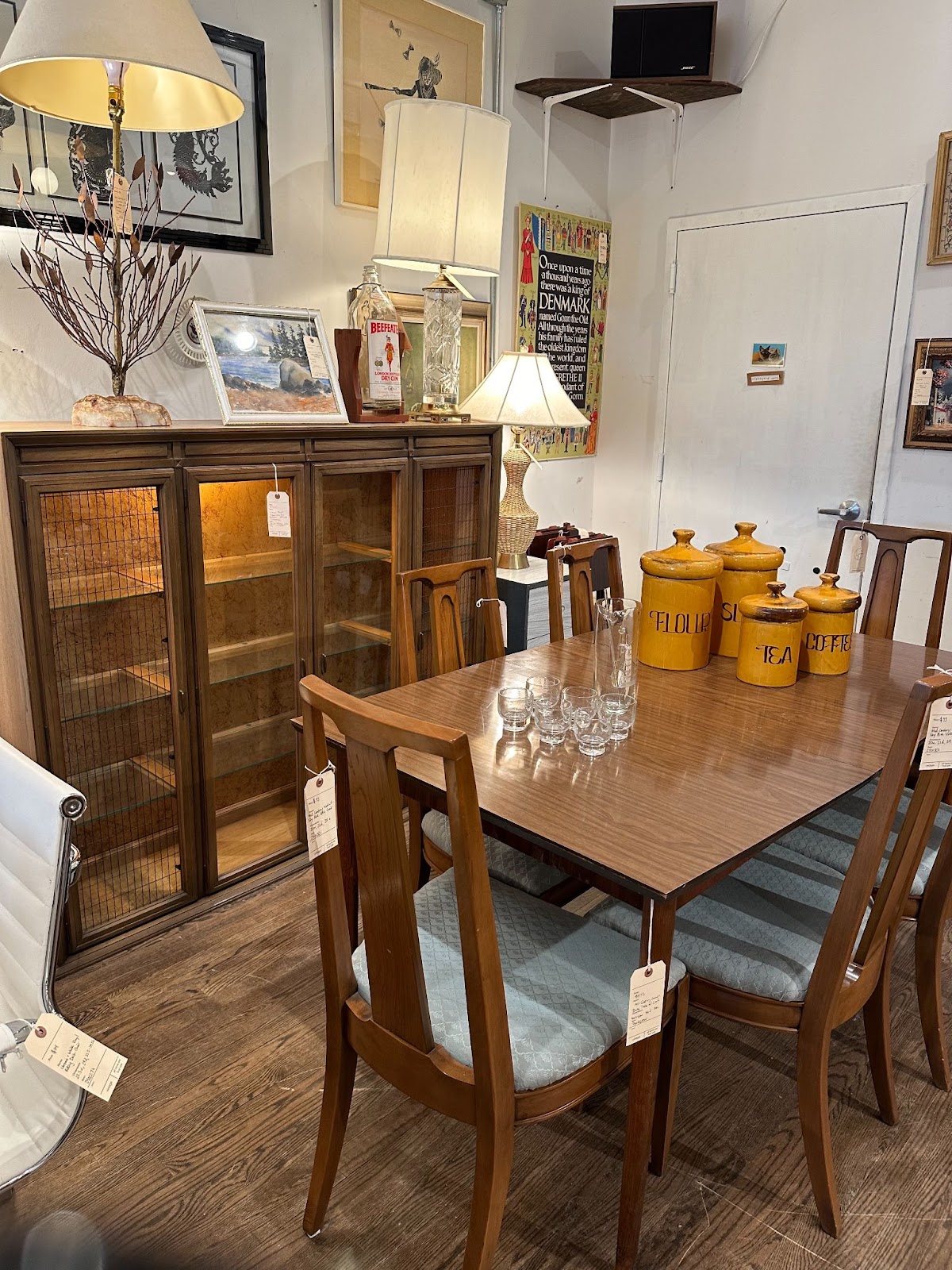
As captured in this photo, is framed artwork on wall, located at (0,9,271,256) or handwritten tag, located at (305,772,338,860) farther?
framed artwork on wall, located at (0,9,271,256)

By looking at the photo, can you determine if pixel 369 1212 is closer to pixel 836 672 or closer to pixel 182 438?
pixel 836 672

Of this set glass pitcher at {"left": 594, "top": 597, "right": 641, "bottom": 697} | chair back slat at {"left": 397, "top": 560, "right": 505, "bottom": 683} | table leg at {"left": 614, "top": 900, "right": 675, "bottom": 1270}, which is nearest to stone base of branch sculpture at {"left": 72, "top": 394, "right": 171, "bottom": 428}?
chair back slat at {"left": 397, "top": 560, "right": 505, "bottom": 683}

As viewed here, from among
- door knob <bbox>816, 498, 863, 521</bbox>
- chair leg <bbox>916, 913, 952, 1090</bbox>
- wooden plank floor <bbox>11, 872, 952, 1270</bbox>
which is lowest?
wooden plank floor <bbox>11, 872, 952, 1270</bbox>

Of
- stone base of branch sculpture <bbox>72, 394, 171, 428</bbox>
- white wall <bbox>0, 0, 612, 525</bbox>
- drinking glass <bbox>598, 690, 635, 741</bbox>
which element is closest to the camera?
drinking glass <bbox>598, 690, 635, 741</bbox>

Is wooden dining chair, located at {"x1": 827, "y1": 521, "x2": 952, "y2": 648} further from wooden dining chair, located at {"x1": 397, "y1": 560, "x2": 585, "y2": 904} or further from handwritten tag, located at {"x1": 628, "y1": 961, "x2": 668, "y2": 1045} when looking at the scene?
handwritten tag, located at {"x1": 628, "y1": 961, "x2": 668, "y2": 1045}

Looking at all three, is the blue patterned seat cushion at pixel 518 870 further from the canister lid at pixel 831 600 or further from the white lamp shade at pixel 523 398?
the white lamp shade at pixel 523 398

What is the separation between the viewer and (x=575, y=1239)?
1557mm

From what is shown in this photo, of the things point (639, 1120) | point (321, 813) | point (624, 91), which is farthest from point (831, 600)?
point (624, 91)

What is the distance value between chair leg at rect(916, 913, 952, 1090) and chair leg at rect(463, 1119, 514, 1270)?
40.1 inches

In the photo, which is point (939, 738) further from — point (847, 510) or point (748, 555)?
point (847, 510)

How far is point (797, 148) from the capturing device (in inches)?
138

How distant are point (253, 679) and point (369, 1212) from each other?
4.65ft

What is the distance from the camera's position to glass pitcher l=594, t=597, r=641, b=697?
1.96 meters

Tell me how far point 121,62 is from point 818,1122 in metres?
2.28
